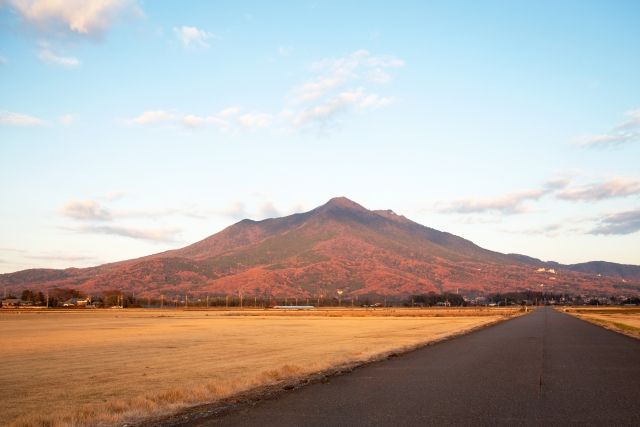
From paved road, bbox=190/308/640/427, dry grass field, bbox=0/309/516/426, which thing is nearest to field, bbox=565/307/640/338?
dry grass field, bbox=0/309/516/426

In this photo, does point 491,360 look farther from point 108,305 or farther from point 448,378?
point 108,305

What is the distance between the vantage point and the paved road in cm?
1091

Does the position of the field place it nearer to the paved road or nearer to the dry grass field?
the dry grass field

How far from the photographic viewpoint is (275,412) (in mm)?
12070

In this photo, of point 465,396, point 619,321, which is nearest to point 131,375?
point 465,396

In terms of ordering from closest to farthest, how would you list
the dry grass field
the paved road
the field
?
the paved road → the dry grass field → the field

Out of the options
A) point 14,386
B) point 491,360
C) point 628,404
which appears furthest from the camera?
point 491,360

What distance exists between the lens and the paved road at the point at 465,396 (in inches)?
429

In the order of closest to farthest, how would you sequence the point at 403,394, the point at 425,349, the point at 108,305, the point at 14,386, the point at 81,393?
1. the point at 403,394
2. the point at 81,393
3. the point at 14,386
4. the point at 425,349
5. the point at 108,305

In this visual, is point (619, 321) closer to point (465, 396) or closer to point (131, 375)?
point (465, 396)

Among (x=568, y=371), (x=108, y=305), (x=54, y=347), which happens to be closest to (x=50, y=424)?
(x=568, y=371)

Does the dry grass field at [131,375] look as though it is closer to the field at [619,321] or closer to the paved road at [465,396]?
the paved road at [465,396]

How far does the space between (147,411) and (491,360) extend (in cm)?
1432

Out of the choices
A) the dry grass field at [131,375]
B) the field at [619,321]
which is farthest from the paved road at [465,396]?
the field at [619,321]
